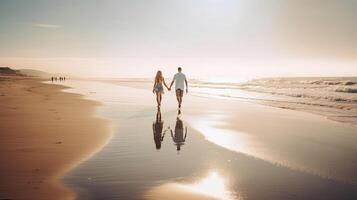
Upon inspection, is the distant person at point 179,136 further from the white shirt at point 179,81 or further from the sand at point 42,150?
the white shirt at point 179,81

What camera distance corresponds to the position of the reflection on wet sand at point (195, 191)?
5.63 metres

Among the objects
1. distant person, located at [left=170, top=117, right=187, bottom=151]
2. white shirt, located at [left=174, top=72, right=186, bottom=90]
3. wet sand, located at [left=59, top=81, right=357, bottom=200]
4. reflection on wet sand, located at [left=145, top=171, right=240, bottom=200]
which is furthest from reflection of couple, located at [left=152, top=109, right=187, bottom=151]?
white shirt, located at [left=174, top=72, right=186, bottom=90]

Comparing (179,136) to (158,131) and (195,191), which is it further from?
(195,191)

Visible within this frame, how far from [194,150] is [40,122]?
714cm

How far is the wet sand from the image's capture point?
586 cm

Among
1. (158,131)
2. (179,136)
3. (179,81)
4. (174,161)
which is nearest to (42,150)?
(174,161)

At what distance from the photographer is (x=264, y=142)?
10461 mm

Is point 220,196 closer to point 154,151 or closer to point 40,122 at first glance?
point 154,151

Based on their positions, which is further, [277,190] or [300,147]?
[300,147]

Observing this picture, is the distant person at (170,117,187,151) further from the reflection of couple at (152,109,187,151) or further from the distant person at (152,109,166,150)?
the distant person at (152,109,166,150)

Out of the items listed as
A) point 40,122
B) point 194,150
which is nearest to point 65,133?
point 40,122

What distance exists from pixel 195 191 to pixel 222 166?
1820mm

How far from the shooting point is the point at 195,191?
5902 millimetres

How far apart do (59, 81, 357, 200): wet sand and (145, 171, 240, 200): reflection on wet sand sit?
0.01 meters
